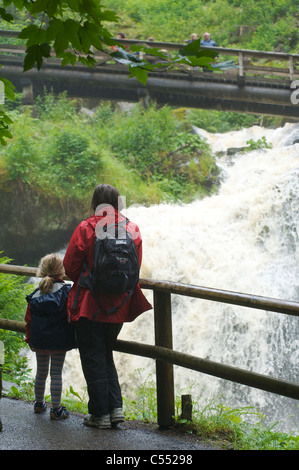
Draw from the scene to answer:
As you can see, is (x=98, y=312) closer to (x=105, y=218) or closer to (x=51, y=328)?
(x=51, y=328)

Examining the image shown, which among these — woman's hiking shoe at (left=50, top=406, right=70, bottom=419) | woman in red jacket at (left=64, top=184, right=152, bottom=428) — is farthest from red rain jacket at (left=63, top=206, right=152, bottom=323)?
woman's hiking shoe at (left=50, top=406, right=70, bottom=419)

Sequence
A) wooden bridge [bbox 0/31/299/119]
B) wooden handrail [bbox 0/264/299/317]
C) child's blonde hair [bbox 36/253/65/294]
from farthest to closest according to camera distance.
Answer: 1. wooden bridge [bbox 0/31/299/119]
2. child's blonde hair [bbox 36/253/65/294]
3. wooden handrail [bbox 0/264/299/317]

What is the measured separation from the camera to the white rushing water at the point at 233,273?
803 cm

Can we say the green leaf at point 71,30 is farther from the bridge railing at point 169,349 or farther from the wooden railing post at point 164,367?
the wooden railing post at point 164,367

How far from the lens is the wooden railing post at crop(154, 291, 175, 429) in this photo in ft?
11.9

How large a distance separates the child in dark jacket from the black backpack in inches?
15.8

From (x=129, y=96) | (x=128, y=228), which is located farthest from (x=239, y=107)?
(x=128, y=228)

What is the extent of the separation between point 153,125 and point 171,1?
419 inches

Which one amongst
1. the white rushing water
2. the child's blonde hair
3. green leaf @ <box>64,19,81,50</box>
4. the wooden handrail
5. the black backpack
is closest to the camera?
green leaf @ <box>64,19,81,50</box>

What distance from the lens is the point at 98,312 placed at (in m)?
3.41

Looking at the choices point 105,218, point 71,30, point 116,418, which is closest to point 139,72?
point 71,30

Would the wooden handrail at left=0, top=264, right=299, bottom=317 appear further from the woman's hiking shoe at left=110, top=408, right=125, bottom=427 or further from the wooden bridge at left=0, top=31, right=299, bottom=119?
the wooden bridge at left=0, top=31, right=299, bottom=119

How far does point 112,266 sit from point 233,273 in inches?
255
